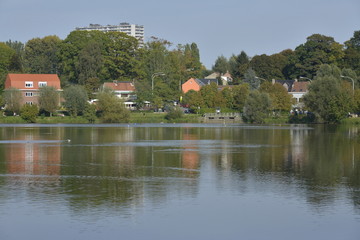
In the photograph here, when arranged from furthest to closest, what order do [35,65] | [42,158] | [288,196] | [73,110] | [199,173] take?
[35,65] → [73,110] → [42,158] → [199,173] → [288,196]

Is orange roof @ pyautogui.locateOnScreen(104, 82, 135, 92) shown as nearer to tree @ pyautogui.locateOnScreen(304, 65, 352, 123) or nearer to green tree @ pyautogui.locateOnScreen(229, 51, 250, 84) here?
green tree @ pyautogui.locateOnScreen(229, 51, 250, 84)

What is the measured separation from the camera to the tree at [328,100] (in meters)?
109

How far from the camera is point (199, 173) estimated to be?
37531 mm

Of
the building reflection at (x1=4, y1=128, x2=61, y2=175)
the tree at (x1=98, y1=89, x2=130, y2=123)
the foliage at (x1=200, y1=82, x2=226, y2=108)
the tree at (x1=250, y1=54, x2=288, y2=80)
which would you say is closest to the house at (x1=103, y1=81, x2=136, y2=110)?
the foliage at (x1=200, y1=82, x2=226, y2=108)

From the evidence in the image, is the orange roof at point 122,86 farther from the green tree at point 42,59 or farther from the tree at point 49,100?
the tree at point 49,100

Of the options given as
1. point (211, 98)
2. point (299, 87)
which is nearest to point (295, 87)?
point (299, 87)

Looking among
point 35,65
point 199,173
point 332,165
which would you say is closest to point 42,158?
point 199,173

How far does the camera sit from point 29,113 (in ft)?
399

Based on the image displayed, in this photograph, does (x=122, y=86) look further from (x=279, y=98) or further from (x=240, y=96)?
(x=279, y=98)

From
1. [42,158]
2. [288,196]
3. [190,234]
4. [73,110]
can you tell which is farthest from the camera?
[73,110]

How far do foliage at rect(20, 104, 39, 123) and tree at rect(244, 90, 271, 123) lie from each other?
4233 cm

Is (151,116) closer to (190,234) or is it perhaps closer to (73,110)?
(73,110)

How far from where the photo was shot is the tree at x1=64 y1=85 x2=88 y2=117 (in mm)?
125875

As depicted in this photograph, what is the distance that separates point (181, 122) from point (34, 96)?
128 feet
